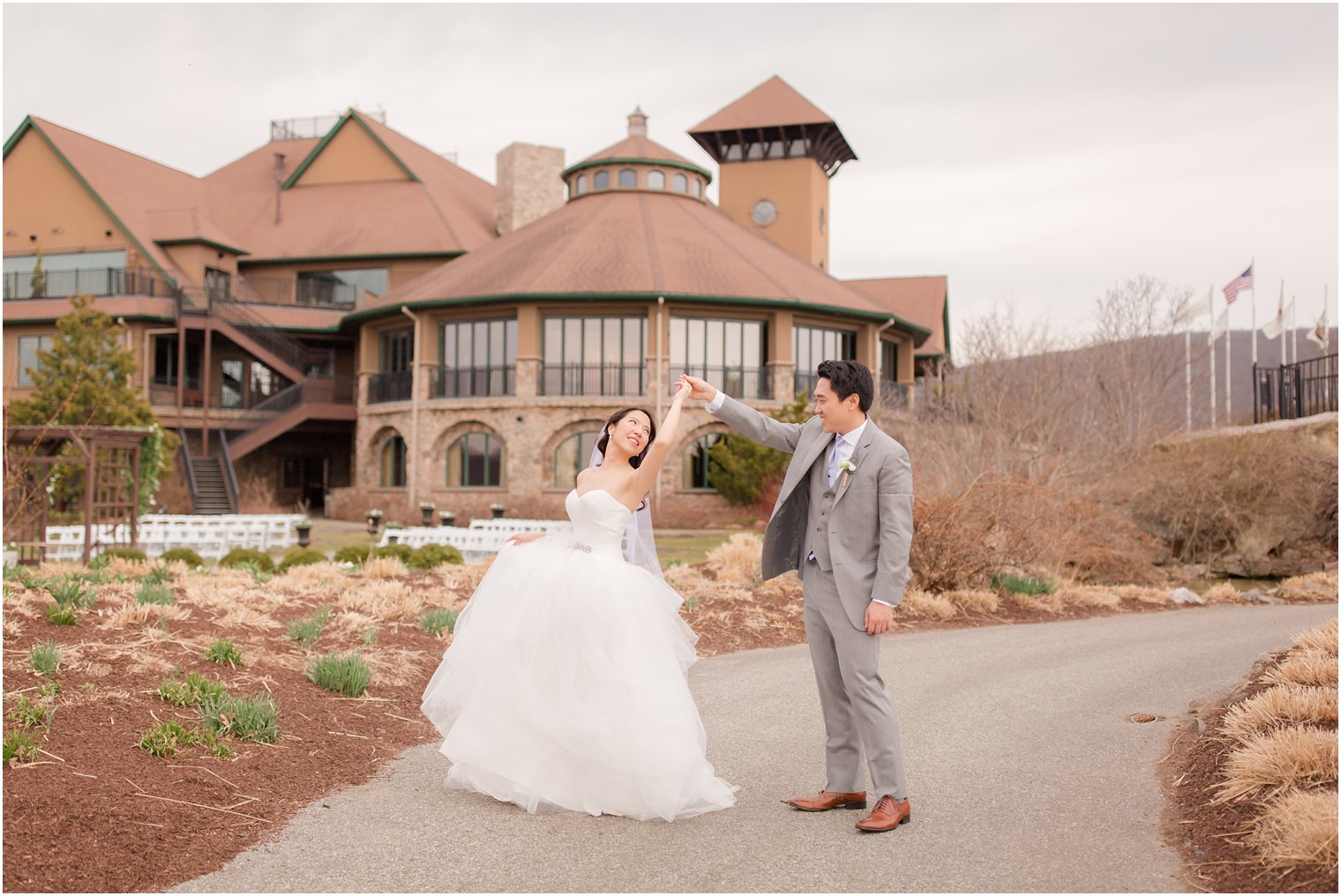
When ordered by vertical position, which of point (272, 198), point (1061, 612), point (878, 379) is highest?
point (272, 198)

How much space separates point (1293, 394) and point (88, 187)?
119 ft

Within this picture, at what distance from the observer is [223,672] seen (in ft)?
24.7

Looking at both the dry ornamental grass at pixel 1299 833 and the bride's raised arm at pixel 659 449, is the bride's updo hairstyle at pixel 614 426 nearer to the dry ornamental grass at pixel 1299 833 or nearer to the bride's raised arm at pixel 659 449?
the bride's raised arm at pixel 659 449

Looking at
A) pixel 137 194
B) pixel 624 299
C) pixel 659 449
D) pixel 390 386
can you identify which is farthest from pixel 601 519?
pixel 137 194

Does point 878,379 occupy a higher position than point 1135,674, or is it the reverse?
point 878,379

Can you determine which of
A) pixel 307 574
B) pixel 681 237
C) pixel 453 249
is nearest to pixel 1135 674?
pixel 307 574

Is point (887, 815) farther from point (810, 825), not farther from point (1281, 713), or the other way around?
point (1281, 713)

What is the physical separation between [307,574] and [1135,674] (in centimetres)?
868

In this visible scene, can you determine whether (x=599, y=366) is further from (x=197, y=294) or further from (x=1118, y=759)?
(x=1118, y=759)

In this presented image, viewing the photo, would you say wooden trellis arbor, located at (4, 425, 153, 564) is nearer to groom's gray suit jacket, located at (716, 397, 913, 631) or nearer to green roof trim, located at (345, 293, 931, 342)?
groom's gray suit jacket, located at (716, 397, 913, 631)

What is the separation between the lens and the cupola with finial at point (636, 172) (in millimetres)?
37781

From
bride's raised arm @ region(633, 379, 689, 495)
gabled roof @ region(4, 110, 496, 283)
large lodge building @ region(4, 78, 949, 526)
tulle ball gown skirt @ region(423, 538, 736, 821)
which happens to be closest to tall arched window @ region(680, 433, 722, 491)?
large lodge building @ region(4, 78, 949, 526)

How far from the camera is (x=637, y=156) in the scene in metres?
37.9

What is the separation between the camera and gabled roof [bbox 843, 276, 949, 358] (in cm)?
4509
